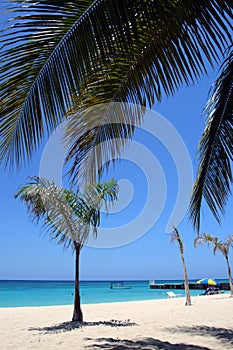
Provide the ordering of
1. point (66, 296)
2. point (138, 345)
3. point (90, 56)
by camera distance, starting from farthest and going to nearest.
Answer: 1. point (66, 296)
2. point (138, 345)
3. point (90, 56)

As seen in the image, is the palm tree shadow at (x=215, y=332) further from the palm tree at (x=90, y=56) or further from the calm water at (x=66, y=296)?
the calm water at (x=66, y=296)

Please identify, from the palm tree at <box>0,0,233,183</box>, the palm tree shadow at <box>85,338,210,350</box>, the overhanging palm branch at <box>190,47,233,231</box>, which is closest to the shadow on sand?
the palm tree shadow at <box>85,338,210,350</box>

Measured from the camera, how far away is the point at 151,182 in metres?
3.86

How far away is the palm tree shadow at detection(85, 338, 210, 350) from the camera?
589 centimetres

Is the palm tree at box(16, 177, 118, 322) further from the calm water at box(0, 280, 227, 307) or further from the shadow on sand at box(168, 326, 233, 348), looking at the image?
the calm water at box(0, 280, 227, 307)

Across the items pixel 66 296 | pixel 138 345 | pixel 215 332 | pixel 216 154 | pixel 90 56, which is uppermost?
pixel 90 56

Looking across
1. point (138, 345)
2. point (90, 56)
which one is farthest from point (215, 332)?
point (90, 56)

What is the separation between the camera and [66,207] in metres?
9.63

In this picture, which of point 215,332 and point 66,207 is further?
point 66,207

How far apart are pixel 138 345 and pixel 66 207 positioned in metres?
4.42

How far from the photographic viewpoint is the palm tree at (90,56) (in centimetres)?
223

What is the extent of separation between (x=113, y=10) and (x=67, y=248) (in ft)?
28.0

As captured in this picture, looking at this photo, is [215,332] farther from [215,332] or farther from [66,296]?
[66,296]

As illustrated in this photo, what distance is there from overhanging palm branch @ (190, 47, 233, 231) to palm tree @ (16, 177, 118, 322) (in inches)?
200
